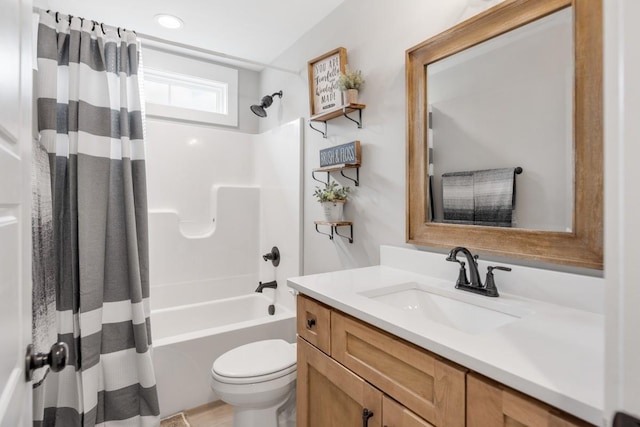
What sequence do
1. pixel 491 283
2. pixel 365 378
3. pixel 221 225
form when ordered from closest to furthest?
pixel 365 378 → pixel 491 283 → pixel 221 225

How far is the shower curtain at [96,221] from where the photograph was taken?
5.04 feet

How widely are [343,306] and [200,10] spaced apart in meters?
2.08

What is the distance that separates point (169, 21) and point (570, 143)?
2.43 meters

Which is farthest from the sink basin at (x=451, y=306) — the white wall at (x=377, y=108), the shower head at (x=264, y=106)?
the shower head at (x=264, y=106)

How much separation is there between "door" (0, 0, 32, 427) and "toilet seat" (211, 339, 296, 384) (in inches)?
34.9

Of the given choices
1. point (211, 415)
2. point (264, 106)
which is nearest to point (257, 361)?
point (211, 415)

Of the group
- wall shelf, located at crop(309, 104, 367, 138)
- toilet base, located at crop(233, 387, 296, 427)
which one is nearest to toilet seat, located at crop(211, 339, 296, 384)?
toilet base, located at crop(233, 387, 296, 427)

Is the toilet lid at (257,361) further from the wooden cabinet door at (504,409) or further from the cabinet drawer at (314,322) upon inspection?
the wooden cabinet door at (504,409)

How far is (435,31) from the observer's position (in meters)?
1.44

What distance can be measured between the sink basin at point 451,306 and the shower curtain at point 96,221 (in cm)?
128

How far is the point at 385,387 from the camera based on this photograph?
931 mm

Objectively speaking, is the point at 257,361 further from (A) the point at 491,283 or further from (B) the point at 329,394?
(A) the point at 491,283

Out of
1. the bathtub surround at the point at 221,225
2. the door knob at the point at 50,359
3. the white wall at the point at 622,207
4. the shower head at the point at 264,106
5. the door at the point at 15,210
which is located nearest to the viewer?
the white wall at the point at 622,207

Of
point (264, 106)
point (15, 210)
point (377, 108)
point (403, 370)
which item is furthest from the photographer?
point (264, 106)
